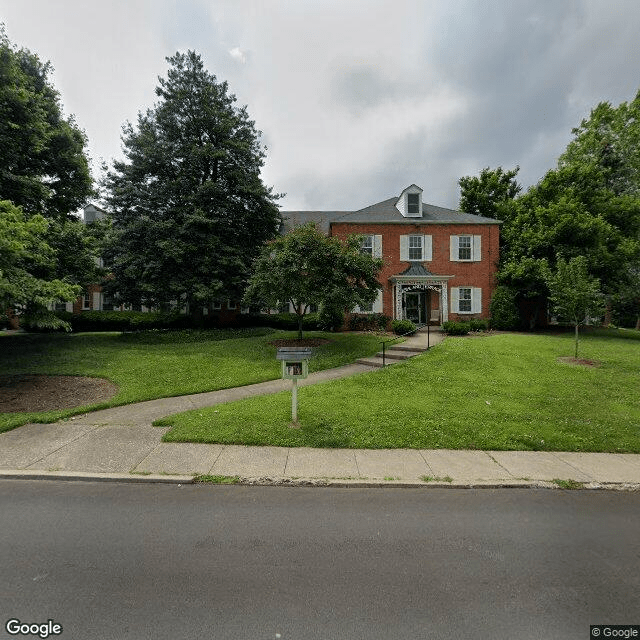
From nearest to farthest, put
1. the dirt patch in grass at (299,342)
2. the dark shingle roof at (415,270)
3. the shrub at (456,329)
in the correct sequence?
1. the dirt patch in grass at (299,342)
2. the shrub at (456,329)
3. the dark shingle roof at (415,270)

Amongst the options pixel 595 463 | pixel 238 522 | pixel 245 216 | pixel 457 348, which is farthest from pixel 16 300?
pixel 457 348

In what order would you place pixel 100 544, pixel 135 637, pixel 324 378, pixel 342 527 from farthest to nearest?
pixel 324 378 < pixel 342 527 < pixel 100 544 < pixel 135 637

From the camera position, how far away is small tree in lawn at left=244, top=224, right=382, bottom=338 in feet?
42.8

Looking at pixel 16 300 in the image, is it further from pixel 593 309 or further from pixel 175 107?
pixel 593 309

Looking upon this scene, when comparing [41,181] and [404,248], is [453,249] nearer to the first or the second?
[404,248]

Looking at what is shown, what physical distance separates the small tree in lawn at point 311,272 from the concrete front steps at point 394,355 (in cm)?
222

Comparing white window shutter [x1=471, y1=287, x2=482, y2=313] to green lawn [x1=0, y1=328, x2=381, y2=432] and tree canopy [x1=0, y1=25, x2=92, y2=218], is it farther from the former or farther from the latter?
tree canopy [x1=0, y1=25, x2=92, y2=218]

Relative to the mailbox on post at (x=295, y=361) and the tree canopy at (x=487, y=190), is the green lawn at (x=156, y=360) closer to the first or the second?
the mailbox on post at (x=295, y=361)

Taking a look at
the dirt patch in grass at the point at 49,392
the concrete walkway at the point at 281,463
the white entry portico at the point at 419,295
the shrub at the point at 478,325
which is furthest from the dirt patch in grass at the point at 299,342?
the shrub at the point at 478,325

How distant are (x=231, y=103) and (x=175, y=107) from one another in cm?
310

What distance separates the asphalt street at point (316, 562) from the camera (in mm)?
2521

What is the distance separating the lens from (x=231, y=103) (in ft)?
63.1

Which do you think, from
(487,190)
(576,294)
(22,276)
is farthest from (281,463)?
(487,190)

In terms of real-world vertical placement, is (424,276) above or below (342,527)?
above
